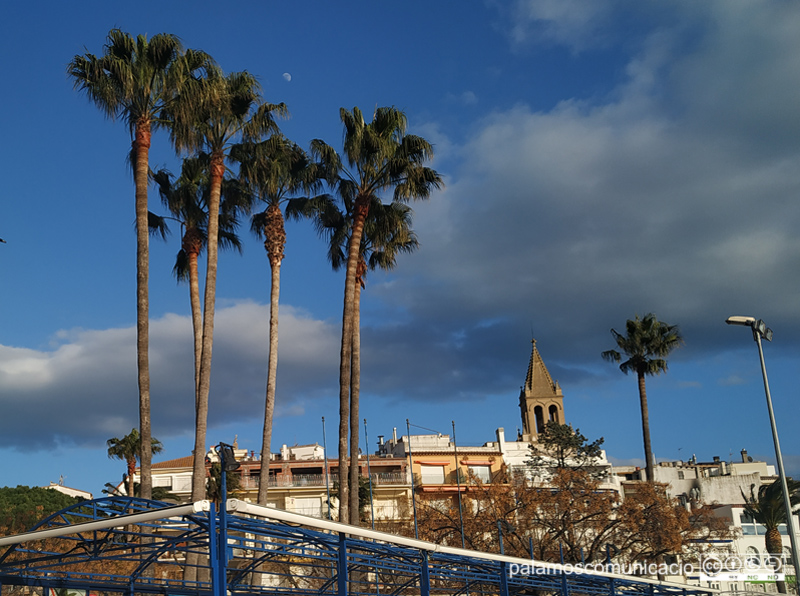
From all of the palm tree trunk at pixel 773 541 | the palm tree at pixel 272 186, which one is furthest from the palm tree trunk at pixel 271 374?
the palm tree trunk at pixel 773 541

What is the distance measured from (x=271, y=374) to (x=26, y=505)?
33814mm

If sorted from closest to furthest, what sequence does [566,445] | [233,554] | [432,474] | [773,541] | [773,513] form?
1. [233,554]
2. [566,445]
3. [773,541]
4. [773,513]
5. [432,474]

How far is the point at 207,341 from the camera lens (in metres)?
26.6

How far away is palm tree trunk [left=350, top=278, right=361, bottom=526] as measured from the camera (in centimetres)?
2923

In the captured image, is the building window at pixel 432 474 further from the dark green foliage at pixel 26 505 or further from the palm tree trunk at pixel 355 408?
the palm tree trunk at pixel 355 408

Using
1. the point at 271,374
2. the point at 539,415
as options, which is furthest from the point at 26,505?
the point at 539,415

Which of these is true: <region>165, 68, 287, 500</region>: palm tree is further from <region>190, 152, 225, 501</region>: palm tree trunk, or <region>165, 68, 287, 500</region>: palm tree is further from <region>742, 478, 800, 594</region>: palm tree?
<region>742, 478, 800, 594</region>: palm tree

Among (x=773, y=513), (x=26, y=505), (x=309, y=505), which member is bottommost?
(x=773, y=513)

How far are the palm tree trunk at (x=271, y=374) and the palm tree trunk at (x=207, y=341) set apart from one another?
3319 millimetres

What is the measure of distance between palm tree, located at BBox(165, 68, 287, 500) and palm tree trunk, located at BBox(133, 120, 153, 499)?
122 centimetres

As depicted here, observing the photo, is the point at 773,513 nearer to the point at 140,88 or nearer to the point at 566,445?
the point at 566,445

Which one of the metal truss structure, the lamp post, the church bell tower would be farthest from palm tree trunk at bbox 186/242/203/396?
the church bell tower

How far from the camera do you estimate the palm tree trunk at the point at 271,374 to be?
2975 centimetres

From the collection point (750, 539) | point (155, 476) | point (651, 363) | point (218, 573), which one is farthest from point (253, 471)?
point (218, 573)
